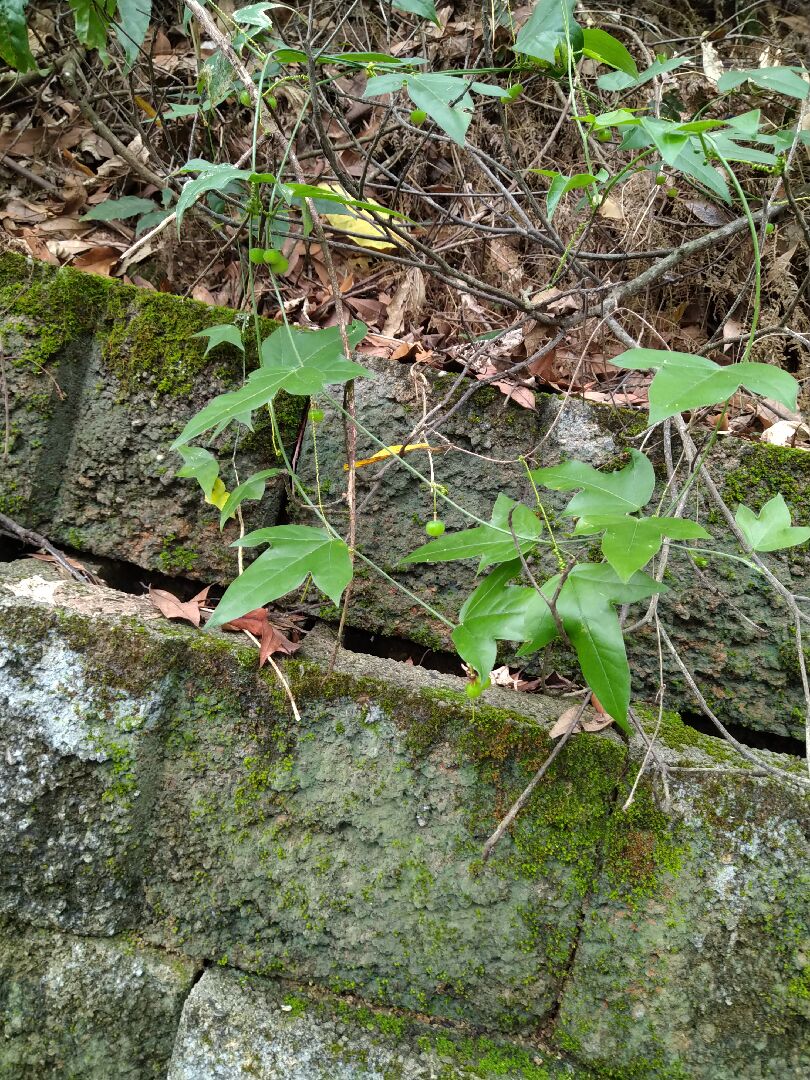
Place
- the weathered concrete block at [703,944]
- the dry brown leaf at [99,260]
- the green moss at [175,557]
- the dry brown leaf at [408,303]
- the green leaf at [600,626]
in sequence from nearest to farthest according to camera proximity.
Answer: the green leaf at [600,626], the weathered concrete block at [703,944], the green moss at [175,557], the dry brown leaf at [408,303], the dry brown leaf at [99,260]

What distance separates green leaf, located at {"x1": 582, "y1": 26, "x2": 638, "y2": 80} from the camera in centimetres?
130

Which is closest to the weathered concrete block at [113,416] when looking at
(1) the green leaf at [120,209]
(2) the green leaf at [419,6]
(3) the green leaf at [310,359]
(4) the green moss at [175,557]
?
(4) the green moss at [175,557]

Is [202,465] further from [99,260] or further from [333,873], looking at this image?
[99,260]

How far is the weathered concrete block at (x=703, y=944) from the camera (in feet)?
4.01

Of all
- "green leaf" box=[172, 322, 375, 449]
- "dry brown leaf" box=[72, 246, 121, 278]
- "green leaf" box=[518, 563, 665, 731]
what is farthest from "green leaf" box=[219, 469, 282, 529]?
"dry brown leaf" box=[72, 246, 121, 278]

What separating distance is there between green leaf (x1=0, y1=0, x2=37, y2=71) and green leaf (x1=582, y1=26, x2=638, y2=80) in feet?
3.67

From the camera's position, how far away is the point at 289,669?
4.64 ft

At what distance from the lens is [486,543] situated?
1.11m

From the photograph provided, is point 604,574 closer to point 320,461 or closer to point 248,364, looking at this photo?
point 320,461

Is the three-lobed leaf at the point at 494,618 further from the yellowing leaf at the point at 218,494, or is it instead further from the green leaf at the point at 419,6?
the green leaf at the point at 419,6

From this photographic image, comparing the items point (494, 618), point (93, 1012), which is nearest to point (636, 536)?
point (494, 618)

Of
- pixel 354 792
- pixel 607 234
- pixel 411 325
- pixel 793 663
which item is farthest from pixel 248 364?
pixel 793 663

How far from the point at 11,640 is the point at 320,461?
71 centimetres

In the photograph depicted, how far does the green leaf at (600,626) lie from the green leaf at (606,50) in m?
0.91
